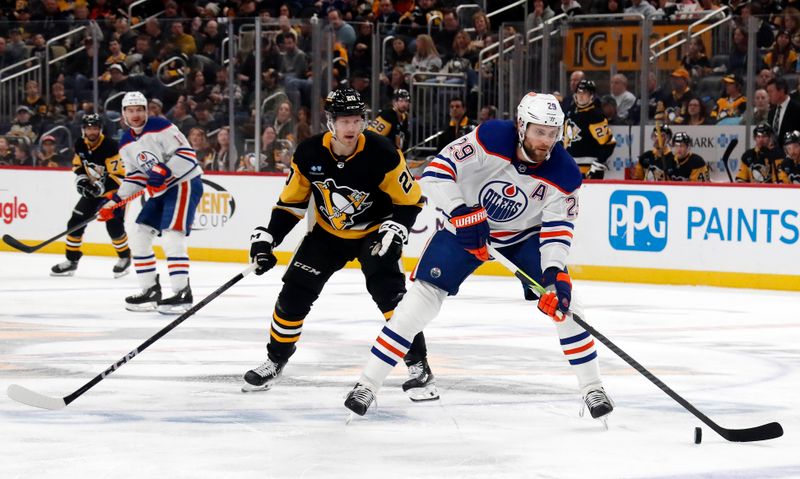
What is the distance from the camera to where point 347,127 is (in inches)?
182

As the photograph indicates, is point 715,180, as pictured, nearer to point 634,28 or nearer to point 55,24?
point 634,28

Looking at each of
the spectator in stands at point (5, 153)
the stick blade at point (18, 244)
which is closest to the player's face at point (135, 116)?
the stick blade at point (18, 244)

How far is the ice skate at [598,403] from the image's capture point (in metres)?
4.34

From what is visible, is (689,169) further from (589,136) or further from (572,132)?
(572,132)

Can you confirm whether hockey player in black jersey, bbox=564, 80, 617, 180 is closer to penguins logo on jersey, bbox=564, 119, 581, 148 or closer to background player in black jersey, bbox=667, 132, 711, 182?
penguins logo on jersey, bbox=564, 119, 581, 148

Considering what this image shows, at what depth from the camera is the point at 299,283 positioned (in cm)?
485

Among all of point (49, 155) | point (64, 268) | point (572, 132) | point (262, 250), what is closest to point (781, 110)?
point (572, 132)

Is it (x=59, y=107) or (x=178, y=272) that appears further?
(x=59, y=107)

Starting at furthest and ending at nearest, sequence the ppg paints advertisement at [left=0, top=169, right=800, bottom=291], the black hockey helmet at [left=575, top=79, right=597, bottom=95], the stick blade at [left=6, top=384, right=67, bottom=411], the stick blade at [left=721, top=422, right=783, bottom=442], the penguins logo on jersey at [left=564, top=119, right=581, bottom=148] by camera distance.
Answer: the penguins logo on jersey at [left=564, top=119, right=581, bottom=148], the black hockey helmet at [left=575, top=79, right=597, bottom=95], the ppg paints advertisement at [left=0, top=169, right=800, bottom=291], the stick blade at [left=6, top=384, right=67, bottom=411], the stick blade at [left=721, top=422, right=783, bottom=442]

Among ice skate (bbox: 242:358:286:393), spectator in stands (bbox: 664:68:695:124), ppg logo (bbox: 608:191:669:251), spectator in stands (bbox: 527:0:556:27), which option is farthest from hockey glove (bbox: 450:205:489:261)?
spectator in stands (bbox: 527:0:556:27)

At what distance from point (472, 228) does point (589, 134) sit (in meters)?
5.85

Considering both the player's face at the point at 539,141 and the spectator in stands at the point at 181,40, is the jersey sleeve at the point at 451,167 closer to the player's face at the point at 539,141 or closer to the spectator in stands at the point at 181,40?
the player's face at the point at 539,141

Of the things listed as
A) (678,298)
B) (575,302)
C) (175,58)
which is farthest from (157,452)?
(175,58)

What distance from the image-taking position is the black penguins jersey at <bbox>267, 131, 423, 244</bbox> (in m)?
4.73
